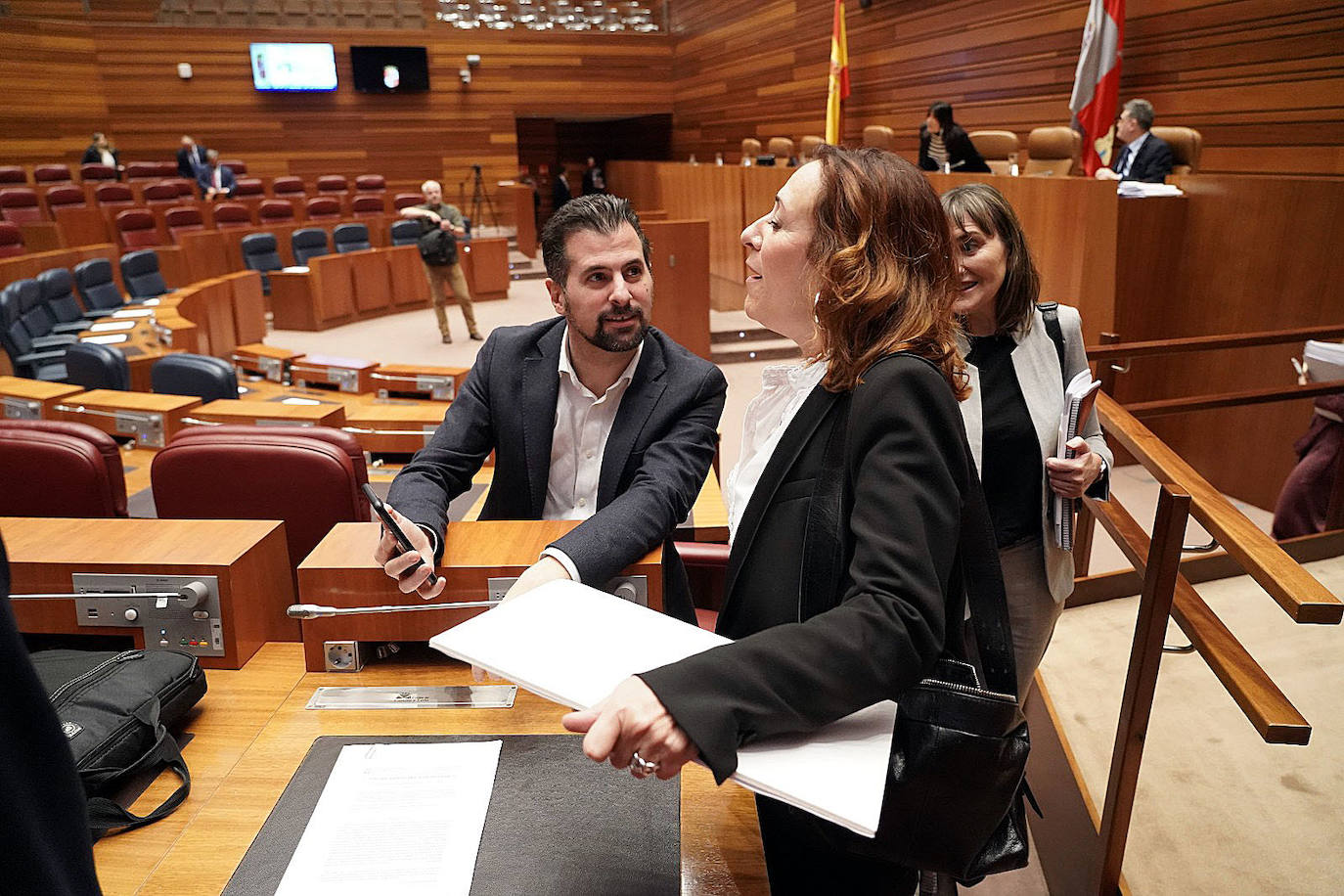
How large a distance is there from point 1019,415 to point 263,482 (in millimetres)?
1437

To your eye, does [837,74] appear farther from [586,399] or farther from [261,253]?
[586,399]

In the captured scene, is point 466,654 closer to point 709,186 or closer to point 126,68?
point 709,186

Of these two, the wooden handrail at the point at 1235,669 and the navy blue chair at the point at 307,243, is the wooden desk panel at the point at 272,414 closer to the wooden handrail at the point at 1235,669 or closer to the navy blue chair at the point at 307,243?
the wooden handrail at the point at 1235,669

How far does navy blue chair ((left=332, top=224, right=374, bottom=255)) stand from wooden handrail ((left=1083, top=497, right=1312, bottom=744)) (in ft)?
29.4

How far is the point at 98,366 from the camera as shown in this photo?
157 inches

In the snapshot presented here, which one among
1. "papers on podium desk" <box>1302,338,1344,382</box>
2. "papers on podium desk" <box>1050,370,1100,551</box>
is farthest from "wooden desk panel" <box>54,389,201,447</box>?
"papers on podium desk" <box>1302,338,1344,382</box>

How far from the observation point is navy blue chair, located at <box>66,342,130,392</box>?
396cm

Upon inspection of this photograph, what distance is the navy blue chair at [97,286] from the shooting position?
6.43m

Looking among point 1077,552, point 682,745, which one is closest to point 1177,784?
point 1077,552

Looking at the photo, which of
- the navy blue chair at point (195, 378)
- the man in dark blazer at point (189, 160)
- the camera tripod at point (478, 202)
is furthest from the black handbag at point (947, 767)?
the camera tripod at point (478, 202)

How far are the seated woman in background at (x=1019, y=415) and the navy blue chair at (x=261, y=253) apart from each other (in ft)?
27.0

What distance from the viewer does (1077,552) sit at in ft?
8.57

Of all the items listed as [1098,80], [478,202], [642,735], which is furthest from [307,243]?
[642,735]

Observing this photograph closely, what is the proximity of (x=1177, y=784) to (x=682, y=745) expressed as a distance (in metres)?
1.67
